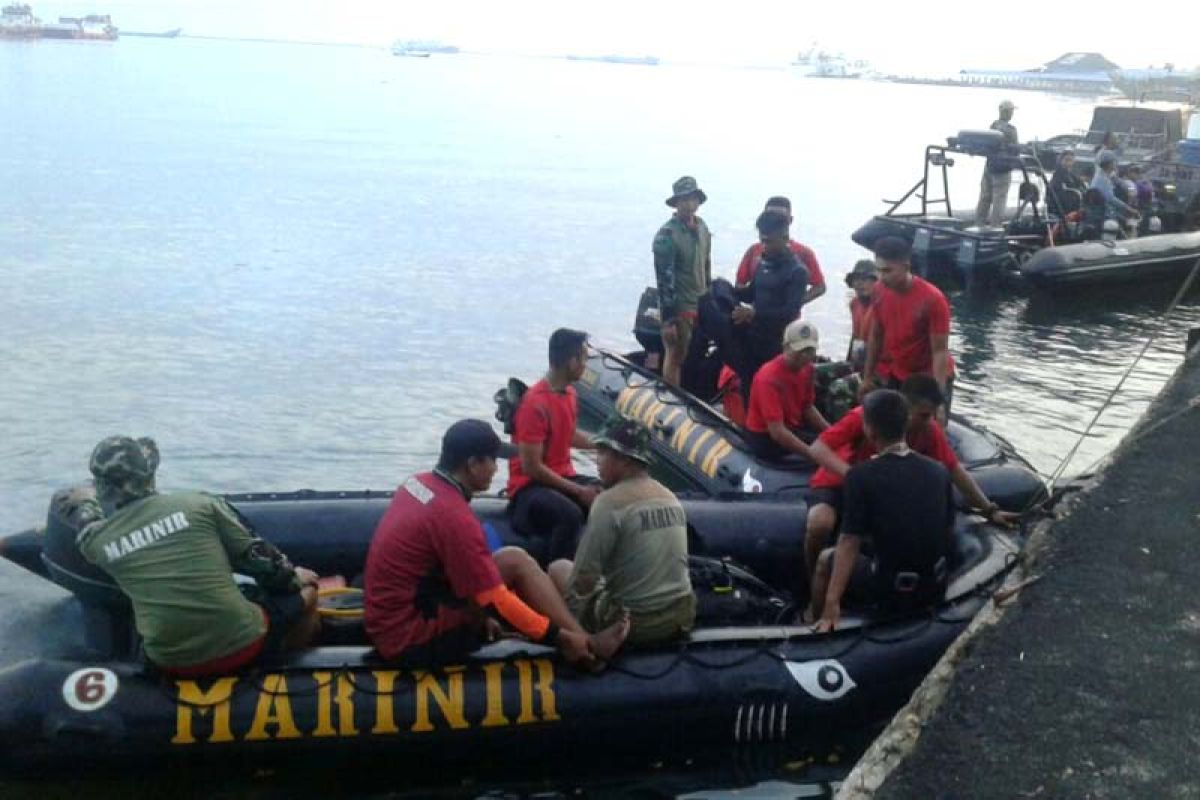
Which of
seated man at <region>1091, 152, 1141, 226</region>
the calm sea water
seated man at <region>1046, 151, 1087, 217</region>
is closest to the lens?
the calm sea water

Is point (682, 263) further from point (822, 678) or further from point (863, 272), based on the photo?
point (822, 678)

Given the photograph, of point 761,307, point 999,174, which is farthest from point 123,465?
point 999,174

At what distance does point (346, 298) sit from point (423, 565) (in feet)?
50.3

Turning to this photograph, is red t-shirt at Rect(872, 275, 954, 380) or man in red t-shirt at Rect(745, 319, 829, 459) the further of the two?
red t-shirt at Rect(872, 275, 954, 380)

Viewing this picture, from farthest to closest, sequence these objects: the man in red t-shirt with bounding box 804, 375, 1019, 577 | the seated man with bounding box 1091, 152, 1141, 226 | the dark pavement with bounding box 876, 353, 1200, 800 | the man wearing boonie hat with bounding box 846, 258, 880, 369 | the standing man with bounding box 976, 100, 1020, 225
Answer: the seated man with bounding box 1091, 152, 1141, 226 → the standing man with bounding box 976, 100, 1020, 225 → the man wearing boonie hat with bounding box 846, 258, 880, 369 → the man in red t-shirt with bounding box 804, 375, 1019, 577 → the dark pavement with bounding box 876, 353, 1200, 800

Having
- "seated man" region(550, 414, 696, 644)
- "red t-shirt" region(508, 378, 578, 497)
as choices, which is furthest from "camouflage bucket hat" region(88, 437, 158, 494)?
"red t-shirt" region(508, 378, 578, 497)

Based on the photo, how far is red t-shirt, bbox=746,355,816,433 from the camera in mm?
8789

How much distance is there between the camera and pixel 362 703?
619cm

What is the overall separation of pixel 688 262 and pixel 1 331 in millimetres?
9882

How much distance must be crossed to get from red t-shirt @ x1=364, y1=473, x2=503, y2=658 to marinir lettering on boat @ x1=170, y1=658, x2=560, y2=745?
0.70ft

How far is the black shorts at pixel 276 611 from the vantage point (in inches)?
246

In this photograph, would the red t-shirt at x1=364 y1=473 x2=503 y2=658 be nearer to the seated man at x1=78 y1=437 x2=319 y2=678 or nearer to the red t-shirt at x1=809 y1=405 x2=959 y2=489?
the seated man at x1=78 y1=437 x2=319 y2=678

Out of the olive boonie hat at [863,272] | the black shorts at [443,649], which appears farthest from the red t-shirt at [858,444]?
the olive boonie hat at [863,272]

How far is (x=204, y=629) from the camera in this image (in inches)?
234
